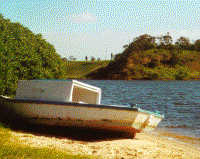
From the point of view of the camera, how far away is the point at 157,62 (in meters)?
147

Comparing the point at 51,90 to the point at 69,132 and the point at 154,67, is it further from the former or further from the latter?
the point at 154,67

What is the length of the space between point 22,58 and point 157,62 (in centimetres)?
13439

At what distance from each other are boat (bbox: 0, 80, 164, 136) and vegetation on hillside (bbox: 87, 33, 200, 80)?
125970mm

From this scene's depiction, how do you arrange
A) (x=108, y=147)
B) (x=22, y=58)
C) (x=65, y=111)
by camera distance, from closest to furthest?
(x=108, y=147) → (x=65, y=111) → (x=22, y=58)

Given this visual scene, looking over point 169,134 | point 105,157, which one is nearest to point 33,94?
point 105,157

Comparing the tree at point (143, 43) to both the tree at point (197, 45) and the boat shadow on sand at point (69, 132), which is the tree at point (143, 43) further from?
the boat shadow on sand at point (69, 132)

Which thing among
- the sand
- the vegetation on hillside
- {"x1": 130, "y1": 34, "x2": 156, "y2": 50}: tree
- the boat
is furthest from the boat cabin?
{"x1": 130, "y1": 34, "x2": 156, "y2": 50}: tree

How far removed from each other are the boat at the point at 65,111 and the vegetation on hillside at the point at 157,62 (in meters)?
126

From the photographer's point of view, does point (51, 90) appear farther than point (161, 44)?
No

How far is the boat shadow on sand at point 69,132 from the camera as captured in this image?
12445 mm

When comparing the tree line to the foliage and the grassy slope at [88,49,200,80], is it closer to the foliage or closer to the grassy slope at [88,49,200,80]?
the grassy slope at [88,49,200,80]

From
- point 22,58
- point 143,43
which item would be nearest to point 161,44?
point 143,43

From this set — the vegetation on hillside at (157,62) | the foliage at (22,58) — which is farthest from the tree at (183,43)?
the foliage at (22,58)

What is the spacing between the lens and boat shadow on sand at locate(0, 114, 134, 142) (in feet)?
40.8
